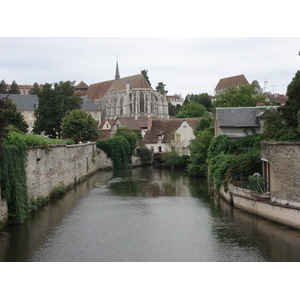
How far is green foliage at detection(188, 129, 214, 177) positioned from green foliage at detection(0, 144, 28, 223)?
74.5 feet

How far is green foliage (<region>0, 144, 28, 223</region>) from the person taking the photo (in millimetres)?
17344

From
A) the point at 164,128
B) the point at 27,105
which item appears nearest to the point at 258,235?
the point at 164,128

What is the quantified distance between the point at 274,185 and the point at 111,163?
35578 millimetres

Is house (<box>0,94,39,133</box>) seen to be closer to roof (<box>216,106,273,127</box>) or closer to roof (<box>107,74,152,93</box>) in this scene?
roof (<box>107,74,152,93</box>)

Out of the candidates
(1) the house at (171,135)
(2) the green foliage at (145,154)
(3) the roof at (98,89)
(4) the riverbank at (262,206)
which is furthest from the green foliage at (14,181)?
(3) the roof at (98,89)

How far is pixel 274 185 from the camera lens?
1888cm

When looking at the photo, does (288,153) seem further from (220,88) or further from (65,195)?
(220,88)

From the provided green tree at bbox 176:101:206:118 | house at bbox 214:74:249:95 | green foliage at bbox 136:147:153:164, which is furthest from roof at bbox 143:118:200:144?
house at bbox 214:74:249:95

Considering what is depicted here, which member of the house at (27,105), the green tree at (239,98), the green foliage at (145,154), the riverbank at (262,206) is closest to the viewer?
the riverbank at (262,206)

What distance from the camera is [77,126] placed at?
52594mm

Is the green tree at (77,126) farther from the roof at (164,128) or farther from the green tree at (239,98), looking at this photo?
the green tree at (239,98)

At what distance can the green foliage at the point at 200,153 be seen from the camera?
39312 millimetres

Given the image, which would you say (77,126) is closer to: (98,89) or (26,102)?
(26,102)

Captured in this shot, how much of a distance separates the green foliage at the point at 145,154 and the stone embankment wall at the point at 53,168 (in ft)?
45.2
